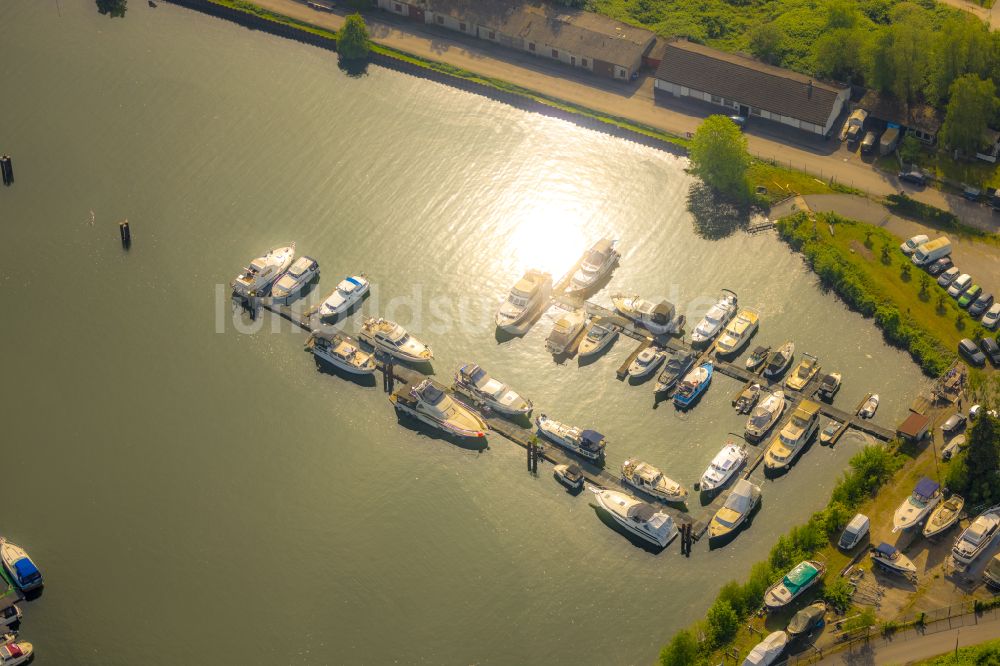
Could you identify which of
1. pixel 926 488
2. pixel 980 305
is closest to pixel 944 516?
pixel 926 488

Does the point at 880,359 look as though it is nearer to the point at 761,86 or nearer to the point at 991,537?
the point at 991,537

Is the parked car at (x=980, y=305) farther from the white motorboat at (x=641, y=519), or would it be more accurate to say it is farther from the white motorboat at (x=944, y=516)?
the white motorboat at (x=641, y=519)

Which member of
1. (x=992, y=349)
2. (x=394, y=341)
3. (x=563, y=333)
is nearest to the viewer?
(x=992, y=349)

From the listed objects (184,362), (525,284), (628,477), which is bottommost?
(184,362)

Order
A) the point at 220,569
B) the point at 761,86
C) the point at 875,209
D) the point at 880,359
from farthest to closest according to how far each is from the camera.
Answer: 1. the point at 761,86
2. the point at 875,209
3. the point at 880,359
4. the point at 220,569

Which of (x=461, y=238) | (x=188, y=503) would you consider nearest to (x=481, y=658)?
(x=188, y=503)

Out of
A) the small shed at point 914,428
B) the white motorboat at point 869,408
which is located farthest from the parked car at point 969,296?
the small shed at point 914,428

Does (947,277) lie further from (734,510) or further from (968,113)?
(734,510)
